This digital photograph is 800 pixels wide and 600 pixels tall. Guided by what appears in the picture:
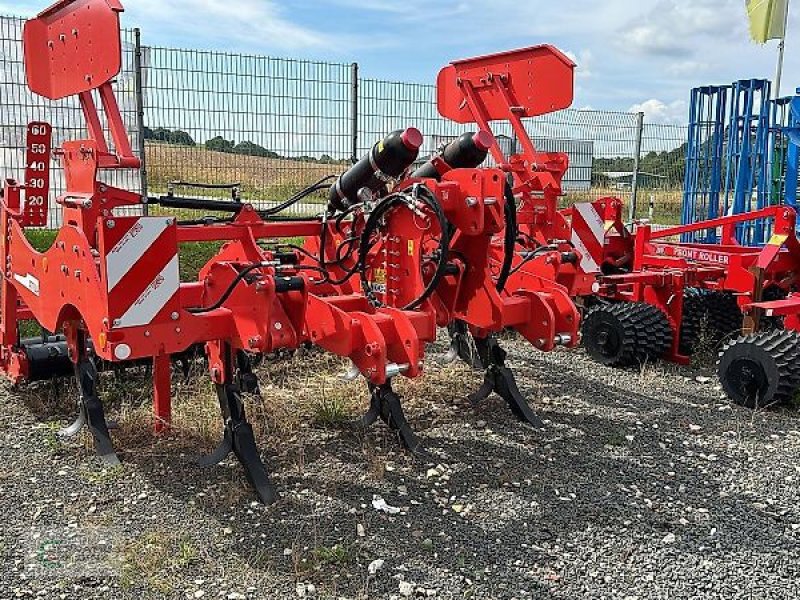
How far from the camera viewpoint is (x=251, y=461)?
397 centimetres

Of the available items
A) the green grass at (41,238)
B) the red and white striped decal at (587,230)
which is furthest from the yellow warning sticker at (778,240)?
the green grass at (41,238)

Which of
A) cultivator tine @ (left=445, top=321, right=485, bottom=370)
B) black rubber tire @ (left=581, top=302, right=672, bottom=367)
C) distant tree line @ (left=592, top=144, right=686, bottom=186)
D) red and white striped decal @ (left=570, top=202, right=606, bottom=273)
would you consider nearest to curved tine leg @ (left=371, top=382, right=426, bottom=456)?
cultivator tine @ (left=445, top=321, right=485, bottom=370)

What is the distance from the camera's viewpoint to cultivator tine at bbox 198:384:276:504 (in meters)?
3.92

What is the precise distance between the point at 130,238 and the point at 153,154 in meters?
6.03

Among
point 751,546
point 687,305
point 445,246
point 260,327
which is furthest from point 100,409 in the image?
point 687,305

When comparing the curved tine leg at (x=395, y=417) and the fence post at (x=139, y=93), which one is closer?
the curved tine leg at (x=395, y=417)

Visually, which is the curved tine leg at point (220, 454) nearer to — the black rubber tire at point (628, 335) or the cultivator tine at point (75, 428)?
the cultivator tine at point (75, 428)

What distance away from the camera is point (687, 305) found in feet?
23.3

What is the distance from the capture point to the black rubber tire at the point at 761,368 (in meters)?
5.31

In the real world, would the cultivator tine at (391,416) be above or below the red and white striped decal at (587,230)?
below

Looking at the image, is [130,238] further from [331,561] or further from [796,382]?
[796,382]

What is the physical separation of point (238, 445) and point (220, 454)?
0.16 meters

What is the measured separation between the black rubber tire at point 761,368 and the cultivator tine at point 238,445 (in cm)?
326

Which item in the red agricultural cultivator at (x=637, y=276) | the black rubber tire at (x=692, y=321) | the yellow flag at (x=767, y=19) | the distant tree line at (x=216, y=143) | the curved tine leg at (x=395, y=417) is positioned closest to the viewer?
the curved tine leg at (x=395, y=417)
